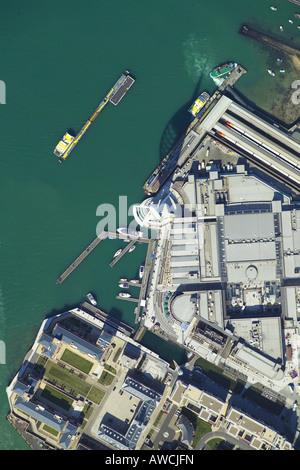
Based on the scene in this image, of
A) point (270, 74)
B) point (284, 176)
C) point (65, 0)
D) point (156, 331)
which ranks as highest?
point (270, 74)

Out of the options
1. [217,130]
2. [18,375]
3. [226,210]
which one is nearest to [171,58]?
[217,130]

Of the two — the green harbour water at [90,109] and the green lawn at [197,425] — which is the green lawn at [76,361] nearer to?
the green harbour water at [90,109]

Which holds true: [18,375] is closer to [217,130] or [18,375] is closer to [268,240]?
[268,240]

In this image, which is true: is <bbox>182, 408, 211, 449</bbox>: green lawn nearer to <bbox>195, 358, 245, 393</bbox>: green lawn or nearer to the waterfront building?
the waterfront building

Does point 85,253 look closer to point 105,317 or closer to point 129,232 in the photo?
point 129,232

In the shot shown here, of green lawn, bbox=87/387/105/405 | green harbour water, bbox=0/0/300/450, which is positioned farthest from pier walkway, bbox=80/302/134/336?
green lawn, bbox=87/387/105/405

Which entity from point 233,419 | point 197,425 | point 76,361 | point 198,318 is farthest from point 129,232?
point 233,419
